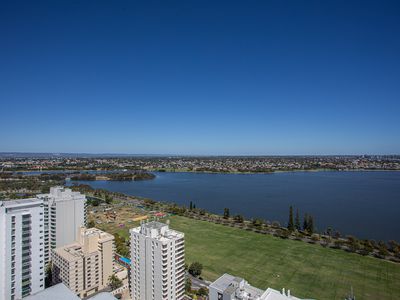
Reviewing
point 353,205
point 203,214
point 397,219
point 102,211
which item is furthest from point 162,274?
point 353,205

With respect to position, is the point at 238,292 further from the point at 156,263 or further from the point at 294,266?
the point at 294,266

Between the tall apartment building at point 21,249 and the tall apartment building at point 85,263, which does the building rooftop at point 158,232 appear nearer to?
the tall apartment building at point 85,263

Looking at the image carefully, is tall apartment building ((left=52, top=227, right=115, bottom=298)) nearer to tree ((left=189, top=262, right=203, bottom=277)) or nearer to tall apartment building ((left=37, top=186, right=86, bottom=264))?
tall apartment building ((left=37, top=186, right=86, bottom=264))

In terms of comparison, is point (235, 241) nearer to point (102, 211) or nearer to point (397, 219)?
point (102, 211)

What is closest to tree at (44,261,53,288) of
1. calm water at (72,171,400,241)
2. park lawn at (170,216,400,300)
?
park lawn at (170,216,400,300)

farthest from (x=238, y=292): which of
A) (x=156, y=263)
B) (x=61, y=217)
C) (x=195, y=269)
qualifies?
(x=61, y=217)

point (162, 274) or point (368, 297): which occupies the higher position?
point (162, 274)
